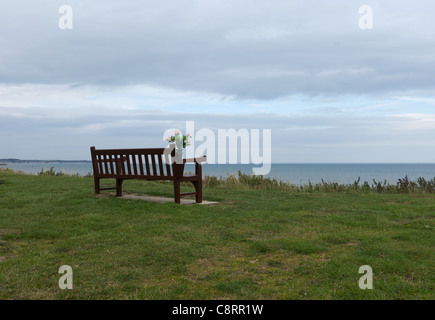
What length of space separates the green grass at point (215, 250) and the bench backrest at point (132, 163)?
756 millimetres

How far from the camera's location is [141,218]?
6.96 metres

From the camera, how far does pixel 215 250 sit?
4.90 m

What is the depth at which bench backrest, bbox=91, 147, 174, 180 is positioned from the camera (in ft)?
27.7

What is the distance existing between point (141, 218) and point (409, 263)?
431cm

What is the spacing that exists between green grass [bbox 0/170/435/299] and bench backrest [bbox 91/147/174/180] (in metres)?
0.76

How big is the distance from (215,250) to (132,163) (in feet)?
15.8
